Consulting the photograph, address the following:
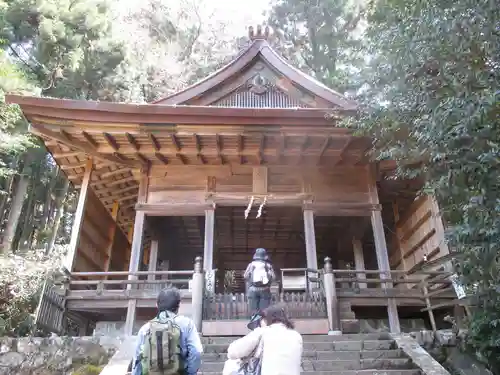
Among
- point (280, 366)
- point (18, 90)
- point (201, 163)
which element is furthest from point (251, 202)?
point (280, 366)

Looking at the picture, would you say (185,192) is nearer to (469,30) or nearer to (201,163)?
(201,163)

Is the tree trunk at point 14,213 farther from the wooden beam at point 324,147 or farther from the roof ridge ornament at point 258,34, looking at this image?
the wooden beam at point 324,147

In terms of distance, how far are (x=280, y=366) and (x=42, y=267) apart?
250 inches

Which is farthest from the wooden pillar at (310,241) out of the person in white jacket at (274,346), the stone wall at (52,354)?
the person in white jacket at (274,346)

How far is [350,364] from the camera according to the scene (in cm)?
602

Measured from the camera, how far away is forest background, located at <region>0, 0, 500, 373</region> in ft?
15.3

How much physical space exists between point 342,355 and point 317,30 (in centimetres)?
2000

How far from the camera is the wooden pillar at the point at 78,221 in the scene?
9.32 metres

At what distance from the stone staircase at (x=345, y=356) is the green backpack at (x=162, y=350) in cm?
292

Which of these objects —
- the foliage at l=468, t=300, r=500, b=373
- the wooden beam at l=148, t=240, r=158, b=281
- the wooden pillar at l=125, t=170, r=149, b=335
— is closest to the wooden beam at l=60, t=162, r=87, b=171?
the wooden pillar at l=125, t=170, r=149, b=335

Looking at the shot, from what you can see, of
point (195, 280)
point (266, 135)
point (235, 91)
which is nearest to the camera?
point (195, 280)

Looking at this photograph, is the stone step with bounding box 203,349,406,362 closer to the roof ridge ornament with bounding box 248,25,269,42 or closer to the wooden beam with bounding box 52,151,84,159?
the wooden beam with bounding box 52,151,84,159

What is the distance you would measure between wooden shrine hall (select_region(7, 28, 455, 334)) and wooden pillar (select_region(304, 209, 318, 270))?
0.03 m

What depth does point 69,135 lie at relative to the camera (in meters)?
9.57
